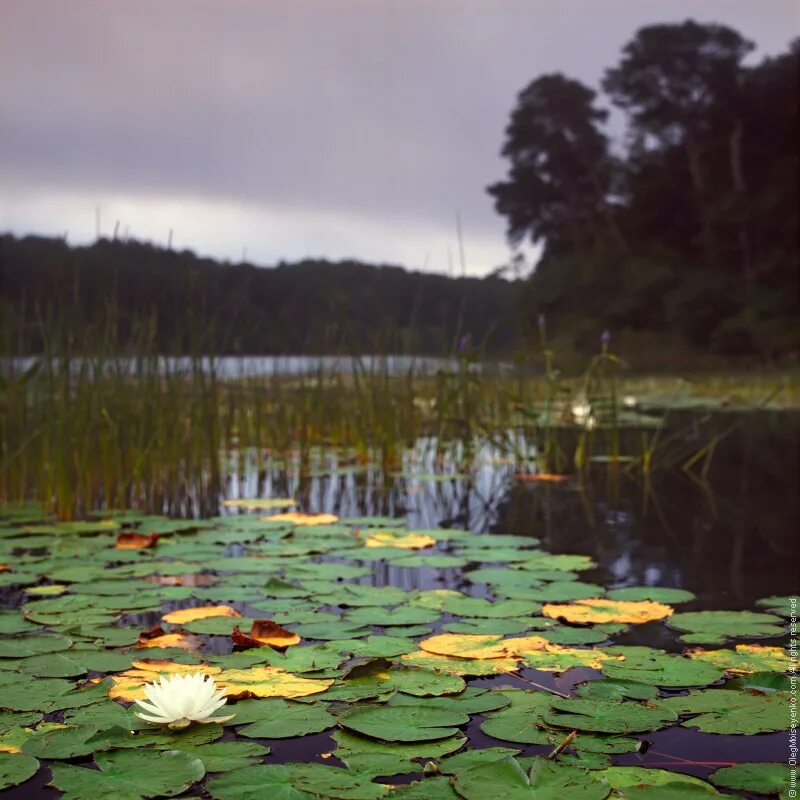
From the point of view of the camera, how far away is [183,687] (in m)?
1.26

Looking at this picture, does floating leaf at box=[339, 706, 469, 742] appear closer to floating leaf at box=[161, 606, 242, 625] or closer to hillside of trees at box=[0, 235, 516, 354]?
floating leaf at box=[161, 606, 242, 625]

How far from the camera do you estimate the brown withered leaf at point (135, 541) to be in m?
→ 2.64

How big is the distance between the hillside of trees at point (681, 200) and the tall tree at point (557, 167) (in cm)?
4

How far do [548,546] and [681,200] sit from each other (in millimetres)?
15227

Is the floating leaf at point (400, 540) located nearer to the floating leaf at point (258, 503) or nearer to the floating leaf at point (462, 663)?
the floating leaf at point (258, 503)

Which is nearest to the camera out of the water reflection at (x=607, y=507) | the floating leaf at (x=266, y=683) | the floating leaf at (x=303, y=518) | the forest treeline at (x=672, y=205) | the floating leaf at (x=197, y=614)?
the floating leaf at (x=266, y=683)

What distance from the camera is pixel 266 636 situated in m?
1.72

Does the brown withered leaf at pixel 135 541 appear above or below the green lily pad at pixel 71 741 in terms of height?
above

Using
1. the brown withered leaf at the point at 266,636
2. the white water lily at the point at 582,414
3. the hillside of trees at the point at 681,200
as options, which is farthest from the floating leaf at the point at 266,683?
the hillside of trees at the point at 681,200

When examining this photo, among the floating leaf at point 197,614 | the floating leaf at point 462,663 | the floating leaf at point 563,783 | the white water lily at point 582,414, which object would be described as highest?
the white water lily at point 582,414

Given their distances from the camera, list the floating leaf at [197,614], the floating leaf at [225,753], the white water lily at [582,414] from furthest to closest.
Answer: the white water lily at [582,414] < the floating leaf at [197,614] < the floating leaf at [225,753]

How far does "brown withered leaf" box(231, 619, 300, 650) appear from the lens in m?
1.68

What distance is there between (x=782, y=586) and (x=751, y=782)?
1226 millimetres

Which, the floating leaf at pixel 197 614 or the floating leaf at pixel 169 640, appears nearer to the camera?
the floating leaf at pixel 169 640
